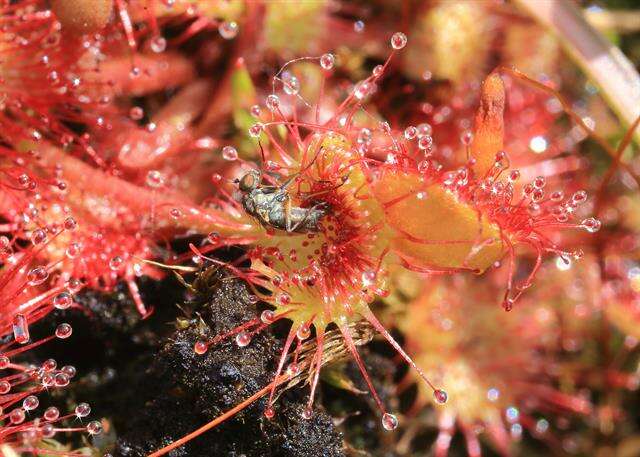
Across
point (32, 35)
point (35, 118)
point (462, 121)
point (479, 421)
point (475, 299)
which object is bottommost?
point (479, 421)

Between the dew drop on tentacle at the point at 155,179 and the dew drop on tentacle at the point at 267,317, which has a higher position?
the dew drop on tentacle at the point at 155,179

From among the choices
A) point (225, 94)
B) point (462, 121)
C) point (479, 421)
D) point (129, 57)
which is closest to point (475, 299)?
point (479, 421)

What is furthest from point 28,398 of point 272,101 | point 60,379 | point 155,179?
point 272,101

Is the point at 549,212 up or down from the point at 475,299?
up

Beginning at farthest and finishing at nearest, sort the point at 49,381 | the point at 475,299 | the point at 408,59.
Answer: the point at 475,299 → the point at 408,59 → the point at 49,381

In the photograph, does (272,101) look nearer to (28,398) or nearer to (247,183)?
(247,183)

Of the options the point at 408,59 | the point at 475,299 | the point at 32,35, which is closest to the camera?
the point at 32,35

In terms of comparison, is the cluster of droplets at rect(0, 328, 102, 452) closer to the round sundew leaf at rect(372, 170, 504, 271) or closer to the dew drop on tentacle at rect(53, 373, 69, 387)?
the dew drop on tentacle at rect(53, 373, 69, 387)

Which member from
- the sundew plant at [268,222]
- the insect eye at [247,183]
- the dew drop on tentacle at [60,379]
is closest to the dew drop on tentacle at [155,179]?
the sundew plant at [268,222]

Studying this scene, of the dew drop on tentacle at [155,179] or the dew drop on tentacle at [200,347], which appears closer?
the dew drop on tentacle at [200,347]

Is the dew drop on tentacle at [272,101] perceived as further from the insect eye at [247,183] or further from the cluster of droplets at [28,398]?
the cluster of droplets at [28,398]

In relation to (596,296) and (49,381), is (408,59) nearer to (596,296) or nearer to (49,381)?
(596,296)
